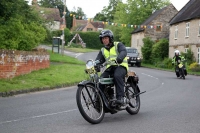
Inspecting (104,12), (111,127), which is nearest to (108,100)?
(111,127)

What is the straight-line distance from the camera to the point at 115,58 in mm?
8016

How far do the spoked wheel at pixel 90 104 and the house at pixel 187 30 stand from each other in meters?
31.2

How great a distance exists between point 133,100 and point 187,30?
3397 centimetres

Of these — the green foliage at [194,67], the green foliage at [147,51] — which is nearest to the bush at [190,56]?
the green foliage at [194,67]

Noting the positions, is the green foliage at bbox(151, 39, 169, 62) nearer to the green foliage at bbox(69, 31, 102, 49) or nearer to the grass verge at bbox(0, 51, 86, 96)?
the grass verge at bbox(0, 51, 86, 96)

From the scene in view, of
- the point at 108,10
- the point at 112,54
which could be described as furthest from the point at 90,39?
the point at 112,54

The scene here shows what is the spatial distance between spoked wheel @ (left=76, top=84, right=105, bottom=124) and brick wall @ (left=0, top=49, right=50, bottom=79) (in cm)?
823

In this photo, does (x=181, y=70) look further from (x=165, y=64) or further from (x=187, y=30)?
(x=187, y=30)

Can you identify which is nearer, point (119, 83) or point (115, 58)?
point (119, 83)

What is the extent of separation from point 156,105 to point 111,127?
139 inches

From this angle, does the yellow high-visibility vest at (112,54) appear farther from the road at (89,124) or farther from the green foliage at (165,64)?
the green foliage at (165,64)

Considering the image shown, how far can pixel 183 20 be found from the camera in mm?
41531

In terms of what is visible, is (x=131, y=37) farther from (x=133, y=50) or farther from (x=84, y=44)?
(x=133, y=50)

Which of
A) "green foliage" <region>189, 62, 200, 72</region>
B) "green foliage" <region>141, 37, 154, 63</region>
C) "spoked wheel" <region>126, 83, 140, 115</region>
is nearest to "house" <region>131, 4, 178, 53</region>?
"green foliage" <region>141, 37, 154, 63</region>
